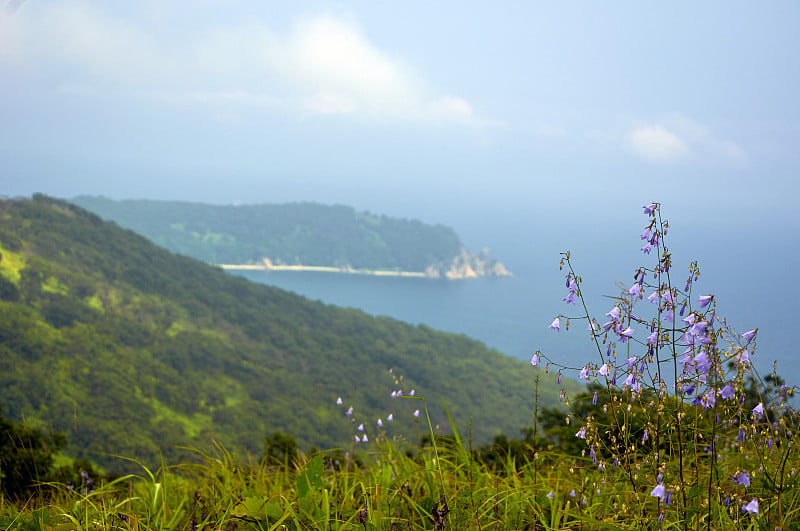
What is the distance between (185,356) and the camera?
99875 mm

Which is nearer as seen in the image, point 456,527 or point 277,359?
point 456,527

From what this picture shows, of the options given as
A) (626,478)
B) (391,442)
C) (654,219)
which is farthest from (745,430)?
(391,442)

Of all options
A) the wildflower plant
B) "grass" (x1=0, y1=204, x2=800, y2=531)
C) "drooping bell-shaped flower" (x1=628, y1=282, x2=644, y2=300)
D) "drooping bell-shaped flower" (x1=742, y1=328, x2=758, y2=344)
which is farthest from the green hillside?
"drooping bell-shaped flower" (x1=742, y1=328, x2=758, y2=344)

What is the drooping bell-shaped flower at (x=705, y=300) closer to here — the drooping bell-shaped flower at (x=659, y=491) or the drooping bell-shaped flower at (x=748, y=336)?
the drooping bell-shaped flower at (x=748, y=336)

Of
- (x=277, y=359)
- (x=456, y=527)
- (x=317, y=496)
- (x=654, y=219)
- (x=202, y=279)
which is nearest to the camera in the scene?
(x=654, y=219)

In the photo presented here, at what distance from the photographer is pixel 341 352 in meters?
118

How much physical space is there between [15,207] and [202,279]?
38.2 metres

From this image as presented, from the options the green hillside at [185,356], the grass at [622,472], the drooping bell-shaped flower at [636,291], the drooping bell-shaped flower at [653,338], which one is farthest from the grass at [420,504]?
the green hillside at [185,356]

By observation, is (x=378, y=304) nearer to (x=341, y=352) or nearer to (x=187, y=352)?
(x=341, y=352)

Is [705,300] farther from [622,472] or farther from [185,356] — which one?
[185,356]

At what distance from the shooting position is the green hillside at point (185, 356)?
76.6m

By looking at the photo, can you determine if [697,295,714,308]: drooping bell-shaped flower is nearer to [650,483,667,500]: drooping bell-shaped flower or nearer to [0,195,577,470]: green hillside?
[650,483,667,500]: drooping bell-shaped flower

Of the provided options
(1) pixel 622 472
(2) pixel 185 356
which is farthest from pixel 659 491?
(2) pixel 185 356

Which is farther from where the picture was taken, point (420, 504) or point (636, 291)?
point (420, 504)
